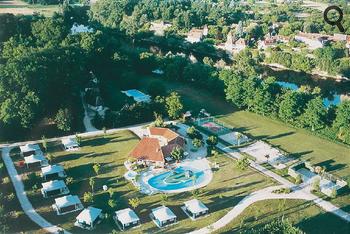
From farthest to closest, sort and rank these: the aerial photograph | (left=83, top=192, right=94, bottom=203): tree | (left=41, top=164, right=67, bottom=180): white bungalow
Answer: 1. (left=41, top=164, right=67, bottom=180): white bungalow
2. (left=83, top=192, right=94, bottom=203): tree
3. the aerial photograph

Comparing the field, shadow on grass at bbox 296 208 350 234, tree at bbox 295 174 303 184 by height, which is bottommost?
shadow on grass at bbox 296 208 350 234

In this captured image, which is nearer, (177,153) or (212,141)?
(177,153)

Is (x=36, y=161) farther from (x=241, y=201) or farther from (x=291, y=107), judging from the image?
(x=291, y=107)

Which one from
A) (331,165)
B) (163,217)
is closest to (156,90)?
(331,165)

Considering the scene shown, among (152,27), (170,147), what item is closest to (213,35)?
(152,27)

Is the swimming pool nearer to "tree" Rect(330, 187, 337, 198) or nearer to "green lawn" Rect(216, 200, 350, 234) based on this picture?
"green lawn" Rect(216, 200, 350, 234)

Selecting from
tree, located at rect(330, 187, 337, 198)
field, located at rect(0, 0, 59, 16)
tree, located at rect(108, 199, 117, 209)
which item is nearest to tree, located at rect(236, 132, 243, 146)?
tree, located at rect(330, 187, 337, 198)

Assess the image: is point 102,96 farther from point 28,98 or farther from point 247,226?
point 247,226
